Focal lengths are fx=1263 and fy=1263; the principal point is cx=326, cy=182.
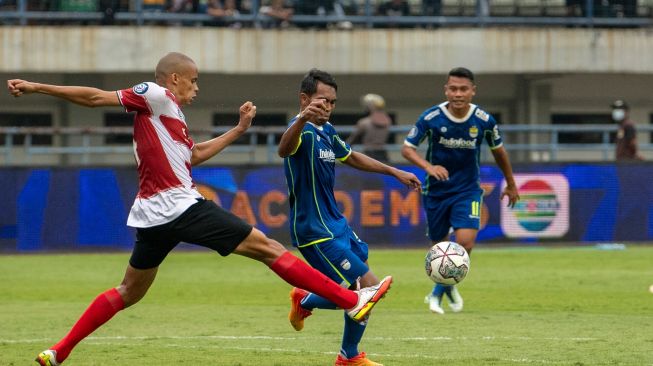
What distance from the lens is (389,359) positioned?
934 centimetres

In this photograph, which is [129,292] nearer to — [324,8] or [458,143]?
[458,143]

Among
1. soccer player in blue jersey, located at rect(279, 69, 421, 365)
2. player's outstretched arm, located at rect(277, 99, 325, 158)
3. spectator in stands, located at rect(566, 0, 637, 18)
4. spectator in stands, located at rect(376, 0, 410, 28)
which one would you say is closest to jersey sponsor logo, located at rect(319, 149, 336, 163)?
soccer player in blue jersey, located at rect(279, 69, 421, 365)

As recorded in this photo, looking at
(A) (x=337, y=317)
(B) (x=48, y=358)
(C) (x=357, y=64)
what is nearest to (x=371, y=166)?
(B) (x=48, y=358)

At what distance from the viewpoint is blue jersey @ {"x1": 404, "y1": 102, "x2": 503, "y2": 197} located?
12.6m

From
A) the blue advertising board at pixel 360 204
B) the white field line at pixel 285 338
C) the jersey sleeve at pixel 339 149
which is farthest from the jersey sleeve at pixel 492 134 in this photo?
the blue advertising board at pixel 360 204

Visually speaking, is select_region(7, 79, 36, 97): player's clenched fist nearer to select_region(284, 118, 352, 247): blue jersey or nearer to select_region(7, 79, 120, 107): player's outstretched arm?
select_region(7, 79, 120, 107): player's outstretched arm

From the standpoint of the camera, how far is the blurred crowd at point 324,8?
28359mm

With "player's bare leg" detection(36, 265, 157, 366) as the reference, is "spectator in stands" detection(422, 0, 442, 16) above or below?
above

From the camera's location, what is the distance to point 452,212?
12.7 metres

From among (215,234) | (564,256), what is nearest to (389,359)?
(215,234)

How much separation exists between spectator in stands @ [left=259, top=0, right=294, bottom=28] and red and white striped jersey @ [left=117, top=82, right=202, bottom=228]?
67.2ft

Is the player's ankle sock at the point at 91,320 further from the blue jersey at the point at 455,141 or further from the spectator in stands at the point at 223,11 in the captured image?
the spectator in stands at the point at 223,11

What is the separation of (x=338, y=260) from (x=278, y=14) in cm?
2007

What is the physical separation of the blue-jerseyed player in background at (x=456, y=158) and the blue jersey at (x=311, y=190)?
3394 millimetres
